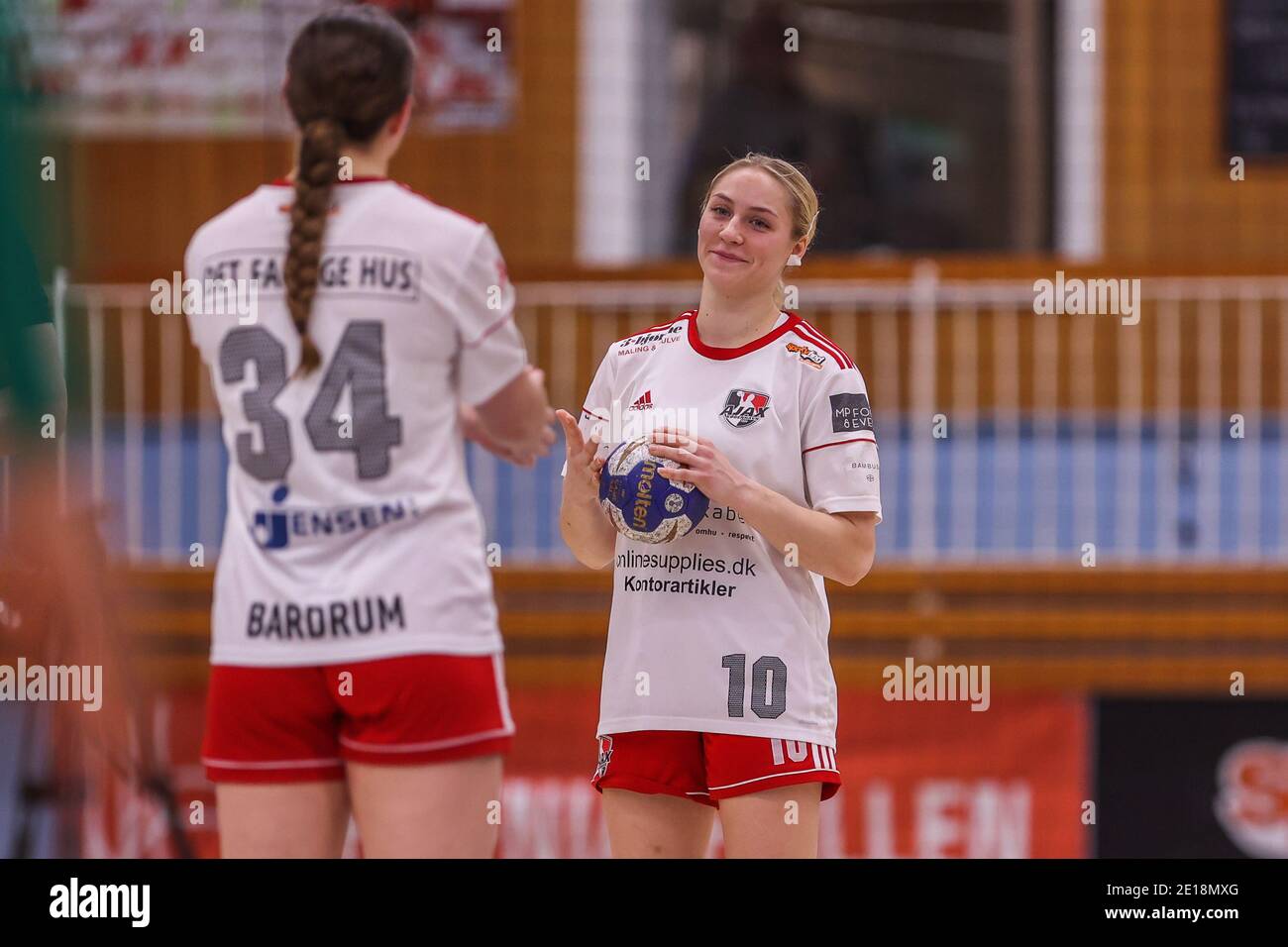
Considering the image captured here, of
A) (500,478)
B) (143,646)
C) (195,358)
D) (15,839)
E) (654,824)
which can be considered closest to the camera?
(654,824)

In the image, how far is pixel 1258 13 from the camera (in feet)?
29.6

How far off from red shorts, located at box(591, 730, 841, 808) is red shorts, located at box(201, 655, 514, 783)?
43cm

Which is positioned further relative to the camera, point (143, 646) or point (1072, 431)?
point (1072, 431)

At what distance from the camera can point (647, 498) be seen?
3.31 m

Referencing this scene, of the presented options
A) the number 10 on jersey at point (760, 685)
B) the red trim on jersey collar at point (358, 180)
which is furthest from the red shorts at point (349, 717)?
the red trim on jersey collar at point (358, 180)

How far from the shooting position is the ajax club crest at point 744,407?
11.2 feet

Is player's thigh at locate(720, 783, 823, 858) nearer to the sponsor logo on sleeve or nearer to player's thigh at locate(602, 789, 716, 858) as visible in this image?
player's thigh at locate(602, 789, 716, 858)

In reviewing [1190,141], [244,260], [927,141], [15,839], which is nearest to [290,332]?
[244,260]

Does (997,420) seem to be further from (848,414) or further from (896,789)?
(848,414)

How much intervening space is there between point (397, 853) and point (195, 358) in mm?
6349

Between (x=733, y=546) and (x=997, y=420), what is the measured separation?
5.33m

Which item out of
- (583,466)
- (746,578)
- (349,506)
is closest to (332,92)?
(349,506)

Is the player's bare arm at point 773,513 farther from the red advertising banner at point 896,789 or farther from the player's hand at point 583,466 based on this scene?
the red advertising banner at point 896,789

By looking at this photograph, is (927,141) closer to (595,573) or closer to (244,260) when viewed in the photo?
(595,573)
